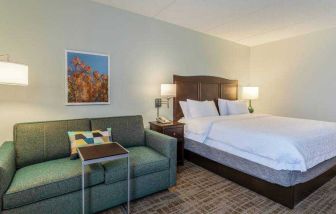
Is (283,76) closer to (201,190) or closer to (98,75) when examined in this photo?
(201,190)

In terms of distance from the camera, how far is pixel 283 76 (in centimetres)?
455

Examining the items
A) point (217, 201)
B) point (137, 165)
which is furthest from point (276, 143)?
point (137, 165)

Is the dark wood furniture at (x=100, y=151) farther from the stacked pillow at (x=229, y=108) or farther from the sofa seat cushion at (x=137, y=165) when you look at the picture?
the stacked pillow at (x=229, y=108)

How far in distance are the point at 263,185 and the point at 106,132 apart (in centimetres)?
213

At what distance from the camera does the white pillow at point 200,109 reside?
3635 millimetres

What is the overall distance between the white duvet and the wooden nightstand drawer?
386mm

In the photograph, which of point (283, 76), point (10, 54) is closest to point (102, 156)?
point (10, 54)

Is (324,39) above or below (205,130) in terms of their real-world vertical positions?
above

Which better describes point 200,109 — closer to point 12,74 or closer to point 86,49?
point 86,49

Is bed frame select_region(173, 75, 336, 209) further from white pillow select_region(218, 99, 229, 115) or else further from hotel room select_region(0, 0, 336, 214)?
Result: white pillow select_region(218, 99, 229, 115)

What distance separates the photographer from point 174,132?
10.4 ft

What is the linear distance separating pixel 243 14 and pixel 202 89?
63.7 inches

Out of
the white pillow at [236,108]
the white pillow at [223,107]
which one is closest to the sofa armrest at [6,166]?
the white pillow at [223,107]

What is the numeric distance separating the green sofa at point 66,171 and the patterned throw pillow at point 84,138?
112 millimetres
